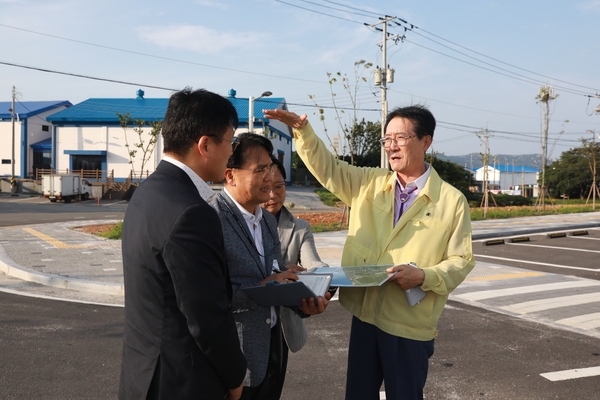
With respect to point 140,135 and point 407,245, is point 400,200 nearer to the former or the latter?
point 407,245

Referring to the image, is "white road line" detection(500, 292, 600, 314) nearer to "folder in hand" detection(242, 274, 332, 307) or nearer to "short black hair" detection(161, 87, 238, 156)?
"folder in hand" detection(242, 274, 332, 307)

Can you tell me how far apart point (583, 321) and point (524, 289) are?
203 centimetres

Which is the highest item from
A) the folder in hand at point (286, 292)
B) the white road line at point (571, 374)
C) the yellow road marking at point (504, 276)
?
the folder in hand at point (286, 292)

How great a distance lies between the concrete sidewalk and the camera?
28.2 ft

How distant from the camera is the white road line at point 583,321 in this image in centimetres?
680

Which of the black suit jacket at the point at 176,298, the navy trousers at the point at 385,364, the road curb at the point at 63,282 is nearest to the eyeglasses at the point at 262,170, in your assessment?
the black suit jacket at the point at 176,298

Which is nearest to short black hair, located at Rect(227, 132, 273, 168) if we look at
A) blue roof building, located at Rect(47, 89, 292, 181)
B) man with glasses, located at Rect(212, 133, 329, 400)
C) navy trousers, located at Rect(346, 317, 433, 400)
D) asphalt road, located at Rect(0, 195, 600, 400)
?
man with glasses, located at Rect(212, 133, 329, 400)

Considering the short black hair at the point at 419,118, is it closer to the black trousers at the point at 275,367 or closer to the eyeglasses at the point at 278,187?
the eyeglasses at the point at 278,187

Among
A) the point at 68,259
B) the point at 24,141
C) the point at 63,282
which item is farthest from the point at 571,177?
the point at 63,282

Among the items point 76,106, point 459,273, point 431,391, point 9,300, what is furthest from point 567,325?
point 76,106

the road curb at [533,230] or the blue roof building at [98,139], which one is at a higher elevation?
the blue roof building at [98,139]

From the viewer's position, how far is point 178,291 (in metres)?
1.93

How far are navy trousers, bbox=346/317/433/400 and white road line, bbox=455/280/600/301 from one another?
5.72 m

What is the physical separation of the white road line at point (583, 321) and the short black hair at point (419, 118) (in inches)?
195
